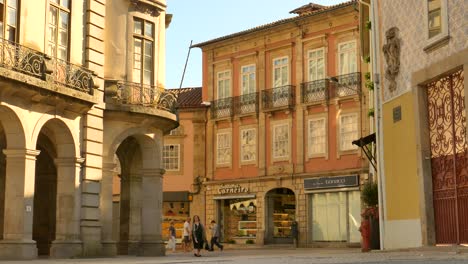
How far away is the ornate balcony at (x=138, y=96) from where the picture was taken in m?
25.0

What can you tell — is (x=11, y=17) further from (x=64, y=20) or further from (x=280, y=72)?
(x=280, y=72)

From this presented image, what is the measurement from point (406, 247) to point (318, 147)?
72.6ft

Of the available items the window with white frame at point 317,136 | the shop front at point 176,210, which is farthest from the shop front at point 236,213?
the window with white frame at point 317,136

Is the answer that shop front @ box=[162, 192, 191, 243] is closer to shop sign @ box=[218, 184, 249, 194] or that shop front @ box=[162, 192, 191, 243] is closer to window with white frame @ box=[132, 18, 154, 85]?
shop sign @ box=[218, 184, 249, 194]

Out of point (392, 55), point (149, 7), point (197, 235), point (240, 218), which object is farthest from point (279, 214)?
point (392, 55)

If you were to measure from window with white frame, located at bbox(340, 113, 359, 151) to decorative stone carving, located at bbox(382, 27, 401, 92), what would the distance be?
19.1 meters

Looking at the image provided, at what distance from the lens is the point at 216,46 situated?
47938mm

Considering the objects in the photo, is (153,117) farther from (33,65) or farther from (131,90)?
(33,65)

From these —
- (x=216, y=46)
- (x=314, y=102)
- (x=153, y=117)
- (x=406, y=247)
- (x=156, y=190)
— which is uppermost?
(x=216, y=46)

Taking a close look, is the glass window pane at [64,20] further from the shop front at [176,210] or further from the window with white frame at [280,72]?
the shop front at [176,210]

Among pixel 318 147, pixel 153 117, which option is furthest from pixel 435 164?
pixel 318 147

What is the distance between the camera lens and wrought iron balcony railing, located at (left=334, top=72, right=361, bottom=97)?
40688 mm

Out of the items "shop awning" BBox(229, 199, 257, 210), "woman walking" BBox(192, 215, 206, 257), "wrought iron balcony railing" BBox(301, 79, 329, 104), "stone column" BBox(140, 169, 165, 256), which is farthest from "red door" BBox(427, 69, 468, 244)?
"shop awning" BBox(229, 199, 257, 210)

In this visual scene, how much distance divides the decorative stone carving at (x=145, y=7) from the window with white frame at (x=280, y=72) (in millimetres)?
18181
